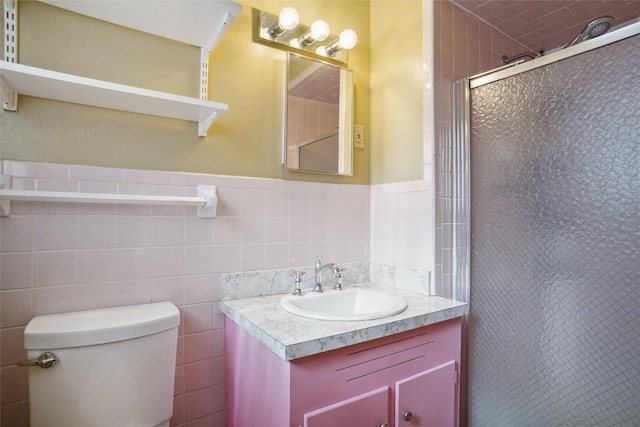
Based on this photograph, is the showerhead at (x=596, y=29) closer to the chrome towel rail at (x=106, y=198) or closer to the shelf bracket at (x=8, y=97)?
the chrome towel rail at (x=106, y=198)

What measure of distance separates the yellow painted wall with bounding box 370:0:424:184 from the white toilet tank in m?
1.14

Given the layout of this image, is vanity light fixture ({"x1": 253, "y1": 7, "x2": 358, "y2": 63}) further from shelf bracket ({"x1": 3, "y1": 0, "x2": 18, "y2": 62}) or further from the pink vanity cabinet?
the pink vanity cabinet

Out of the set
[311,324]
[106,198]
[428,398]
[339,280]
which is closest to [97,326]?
[106,198]

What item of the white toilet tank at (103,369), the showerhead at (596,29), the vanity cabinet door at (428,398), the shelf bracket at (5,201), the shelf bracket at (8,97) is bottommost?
the vanity cabinet door at (428,398)

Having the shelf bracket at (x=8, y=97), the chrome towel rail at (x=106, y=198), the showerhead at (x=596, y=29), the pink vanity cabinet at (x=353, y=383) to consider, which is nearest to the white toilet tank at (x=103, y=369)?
the pink vanity cabinet at (x=353, y=383)

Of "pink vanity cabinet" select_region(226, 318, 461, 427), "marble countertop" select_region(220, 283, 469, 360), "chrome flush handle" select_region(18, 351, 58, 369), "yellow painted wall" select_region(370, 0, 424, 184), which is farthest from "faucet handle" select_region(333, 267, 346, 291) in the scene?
"chrome flush handle" select_region(18, 351, 58, 369)

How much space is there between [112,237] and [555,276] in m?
1.57

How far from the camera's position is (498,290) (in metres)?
1.40

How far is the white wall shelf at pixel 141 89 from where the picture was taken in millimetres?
939

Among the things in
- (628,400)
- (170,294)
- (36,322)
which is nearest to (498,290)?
(628,400)

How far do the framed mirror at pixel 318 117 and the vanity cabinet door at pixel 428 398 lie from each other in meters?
0.93

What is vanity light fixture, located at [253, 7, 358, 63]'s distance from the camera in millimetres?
1372

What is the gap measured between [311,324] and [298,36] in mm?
1242

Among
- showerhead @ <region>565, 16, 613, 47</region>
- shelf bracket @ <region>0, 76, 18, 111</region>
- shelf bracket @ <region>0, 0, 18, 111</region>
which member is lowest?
shelf bracket @ <region>0, 76, 18, 111</region>
